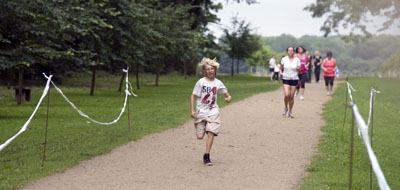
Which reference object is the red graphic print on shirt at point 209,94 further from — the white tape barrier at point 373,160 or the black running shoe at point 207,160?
the white tape barrier at point 373,160

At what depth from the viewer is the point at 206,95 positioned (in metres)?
9.98

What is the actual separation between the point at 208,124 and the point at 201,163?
60cm

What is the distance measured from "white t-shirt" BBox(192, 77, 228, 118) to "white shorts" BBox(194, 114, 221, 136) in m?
0.06

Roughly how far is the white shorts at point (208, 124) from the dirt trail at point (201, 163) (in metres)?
0.48

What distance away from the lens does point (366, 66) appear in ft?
433

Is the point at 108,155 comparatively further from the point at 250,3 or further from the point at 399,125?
the point at 250,3

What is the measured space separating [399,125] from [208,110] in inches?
324

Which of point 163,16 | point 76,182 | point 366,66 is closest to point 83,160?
point 76,182

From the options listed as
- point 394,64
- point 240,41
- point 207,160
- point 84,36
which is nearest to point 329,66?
point 84,36

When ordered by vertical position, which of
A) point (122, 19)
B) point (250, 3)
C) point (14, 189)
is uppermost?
point (250, 3)

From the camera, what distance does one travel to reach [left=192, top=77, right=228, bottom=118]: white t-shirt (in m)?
9.95

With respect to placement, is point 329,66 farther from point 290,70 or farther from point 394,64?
point 394,64

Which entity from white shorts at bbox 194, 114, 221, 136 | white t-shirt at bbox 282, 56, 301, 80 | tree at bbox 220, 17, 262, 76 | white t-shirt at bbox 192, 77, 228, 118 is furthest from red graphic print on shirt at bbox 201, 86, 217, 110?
tree at bbox 220, 17, 262, 76

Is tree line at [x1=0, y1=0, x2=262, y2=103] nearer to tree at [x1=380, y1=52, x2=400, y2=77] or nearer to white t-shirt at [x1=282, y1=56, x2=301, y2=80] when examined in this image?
white t-shirt at [x1=282, y1=56, x2=301, y2=80]
